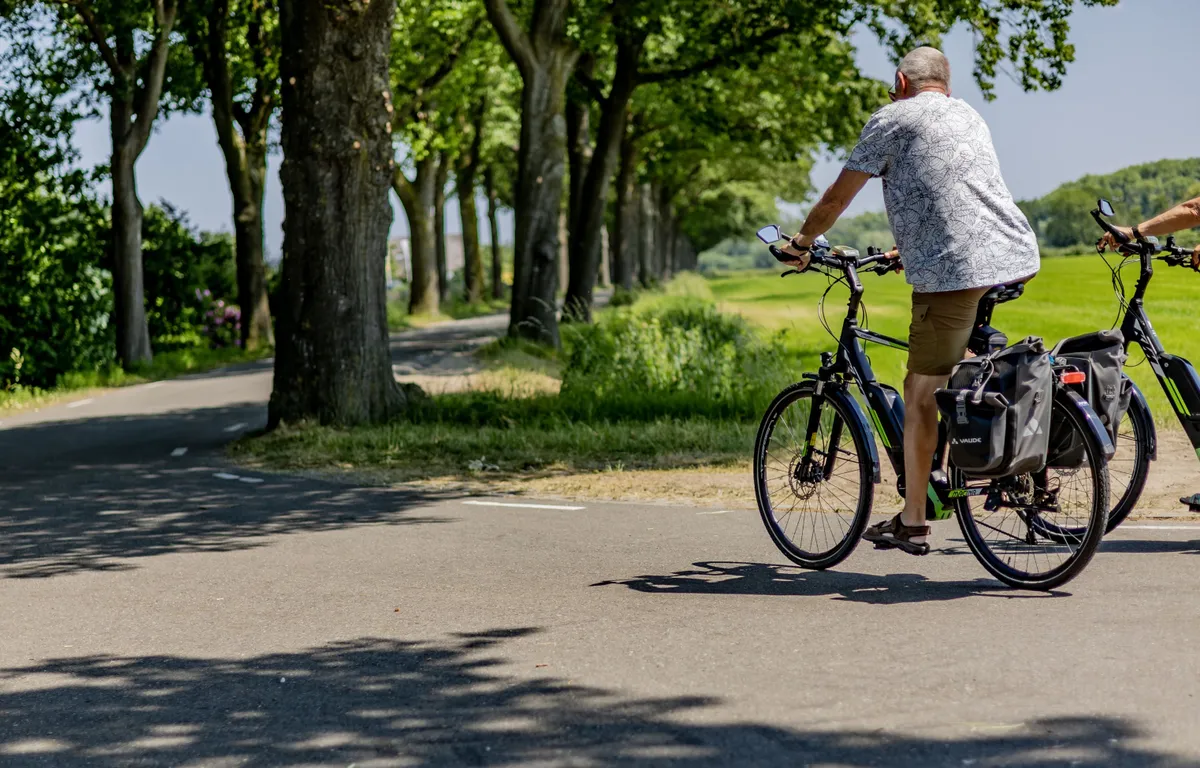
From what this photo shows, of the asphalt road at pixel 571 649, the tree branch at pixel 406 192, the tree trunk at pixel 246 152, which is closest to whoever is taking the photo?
the asphalt road at pixel 571 649

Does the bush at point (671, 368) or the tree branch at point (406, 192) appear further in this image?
the tree branch at point (406, 192)

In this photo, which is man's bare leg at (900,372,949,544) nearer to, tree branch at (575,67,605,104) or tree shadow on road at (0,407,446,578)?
tree shadow on road at (0,407,446,578)

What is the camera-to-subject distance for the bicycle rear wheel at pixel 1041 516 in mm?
5402

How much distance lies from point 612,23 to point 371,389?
501 inches

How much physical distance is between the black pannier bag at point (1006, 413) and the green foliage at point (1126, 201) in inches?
193

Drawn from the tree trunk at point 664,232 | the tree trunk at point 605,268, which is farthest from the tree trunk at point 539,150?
the tree trunk at point 605,268

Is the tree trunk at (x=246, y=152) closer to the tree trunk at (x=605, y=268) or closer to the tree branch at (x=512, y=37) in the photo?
the tree branch at (x=512, y=37)

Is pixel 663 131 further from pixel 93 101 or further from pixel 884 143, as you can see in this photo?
pixel 884 143

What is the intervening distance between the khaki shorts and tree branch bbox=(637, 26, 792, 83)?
1915 cm

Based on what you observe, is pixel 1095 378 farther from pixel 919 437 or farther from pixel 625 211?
pixel 625 211

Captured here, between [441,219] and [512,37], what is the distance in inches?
1079

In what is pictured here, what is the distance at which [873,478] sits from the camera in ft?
19.8

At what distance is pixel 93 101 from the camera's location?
2411cm

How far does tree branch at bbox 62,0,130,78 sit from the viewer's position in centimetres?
2325
